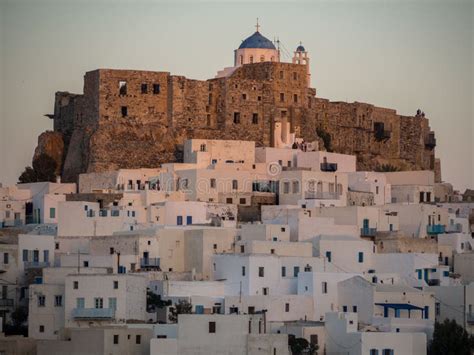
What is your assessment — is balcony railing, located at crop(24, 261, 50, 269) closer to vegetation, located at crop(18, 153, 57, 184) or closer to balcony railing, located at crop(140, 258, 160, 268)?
balcony railing, located at crop(140, 258, 160, 268)

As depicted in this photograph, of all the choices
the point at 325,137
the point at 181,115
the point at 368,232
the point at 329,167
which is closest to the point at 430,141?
the point at 325,137

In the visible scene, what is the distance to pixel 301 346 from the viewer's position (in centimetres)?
5766

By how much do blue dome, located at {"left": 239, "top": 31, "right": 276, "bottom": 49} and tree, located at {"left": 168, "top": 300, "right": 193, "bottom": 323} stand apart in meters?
28.6

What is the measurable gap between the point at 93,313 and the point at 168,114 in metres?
21.2

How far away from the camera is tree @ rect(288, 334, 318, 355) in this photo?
2264 inches

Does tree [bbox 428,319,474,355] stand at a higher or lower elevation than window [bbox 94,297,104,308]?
lower

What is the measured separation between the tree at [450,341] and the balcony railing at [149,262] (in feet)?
32.6

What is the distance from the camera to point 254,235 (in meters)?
67.1

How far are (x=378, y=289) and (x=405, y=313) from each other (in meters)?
1.09

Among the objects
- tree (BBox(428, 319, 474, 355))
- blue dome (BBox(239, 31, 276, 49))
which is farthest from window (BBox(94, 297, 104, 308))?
blue dome (BBox(239, 31, 276, 49))

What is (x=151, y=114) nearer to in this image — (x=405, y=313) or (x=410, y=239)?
(x=410, y=239)

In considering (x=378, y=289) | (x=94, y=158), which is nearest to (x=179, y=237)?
(x=378, y=289)

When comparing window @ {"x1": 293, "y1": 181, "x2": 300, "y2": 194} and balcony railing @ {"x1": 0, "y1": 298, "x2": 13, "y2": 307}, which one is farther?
window @ {"x1": 293, "y1": 181, "x2": 300, "y2": 194}

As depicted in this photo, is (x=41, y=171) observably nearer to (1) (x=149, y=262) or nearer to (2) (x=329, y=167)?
(2) (x=329, y=167)
